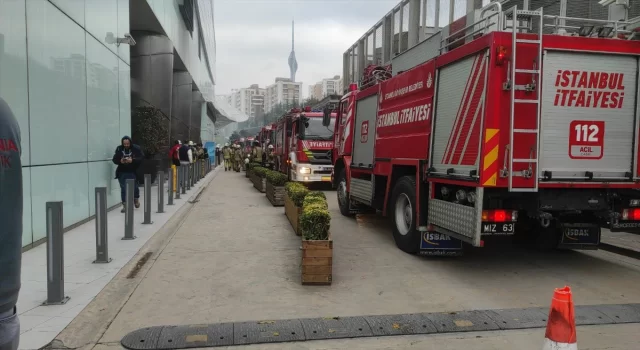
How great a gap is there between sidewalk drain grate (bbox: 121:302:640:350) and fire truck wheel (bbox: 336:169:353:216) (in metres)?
6.39

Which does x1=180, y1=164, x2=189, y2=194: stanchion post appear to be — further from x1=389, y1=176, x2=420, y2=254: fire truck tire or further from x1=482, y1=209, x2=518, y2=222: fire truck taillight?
x1=482, y1=209, x2=518, y2=222: fire truck taillight

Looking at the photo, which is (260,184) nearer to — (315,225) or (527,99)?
(315,225)

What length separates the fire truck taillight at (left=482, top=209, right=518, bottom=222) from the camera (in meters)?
5.44

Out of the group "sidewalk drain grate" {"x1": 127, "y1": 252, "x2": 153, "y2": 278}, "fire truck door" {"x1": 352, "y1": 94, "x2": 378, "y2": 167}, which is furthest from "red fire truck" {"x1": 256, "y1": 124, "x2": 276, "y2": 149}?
"sidewalk drain grate" {"x1": 127, "y1": 252, "x2": 153, "y2": 278}

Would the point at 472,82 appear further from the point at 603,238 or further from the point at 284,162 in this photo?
the point at 284,162

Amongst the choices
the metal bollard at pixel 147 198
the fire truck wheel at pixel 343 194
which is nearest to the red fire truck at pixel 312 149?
the fire truck wheel at pixel 343 194

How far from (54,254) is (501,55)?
5.22 m

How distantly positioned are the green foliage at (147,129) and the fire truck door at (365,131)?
A: 8.34 meters

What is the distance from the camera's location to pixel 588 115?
554cm

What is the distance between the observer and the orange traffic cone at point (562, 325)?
9.69 ft

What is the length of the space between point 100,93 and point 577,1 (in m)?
12.2

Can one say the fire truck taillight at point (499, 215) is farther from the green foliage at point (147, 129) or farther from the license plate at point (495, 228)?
the green foliage at point (147, 129)

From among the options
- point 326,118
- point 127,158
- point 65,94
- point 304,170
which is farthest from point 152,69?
point 65,94

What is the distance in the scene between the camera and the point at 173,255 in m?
7.07
